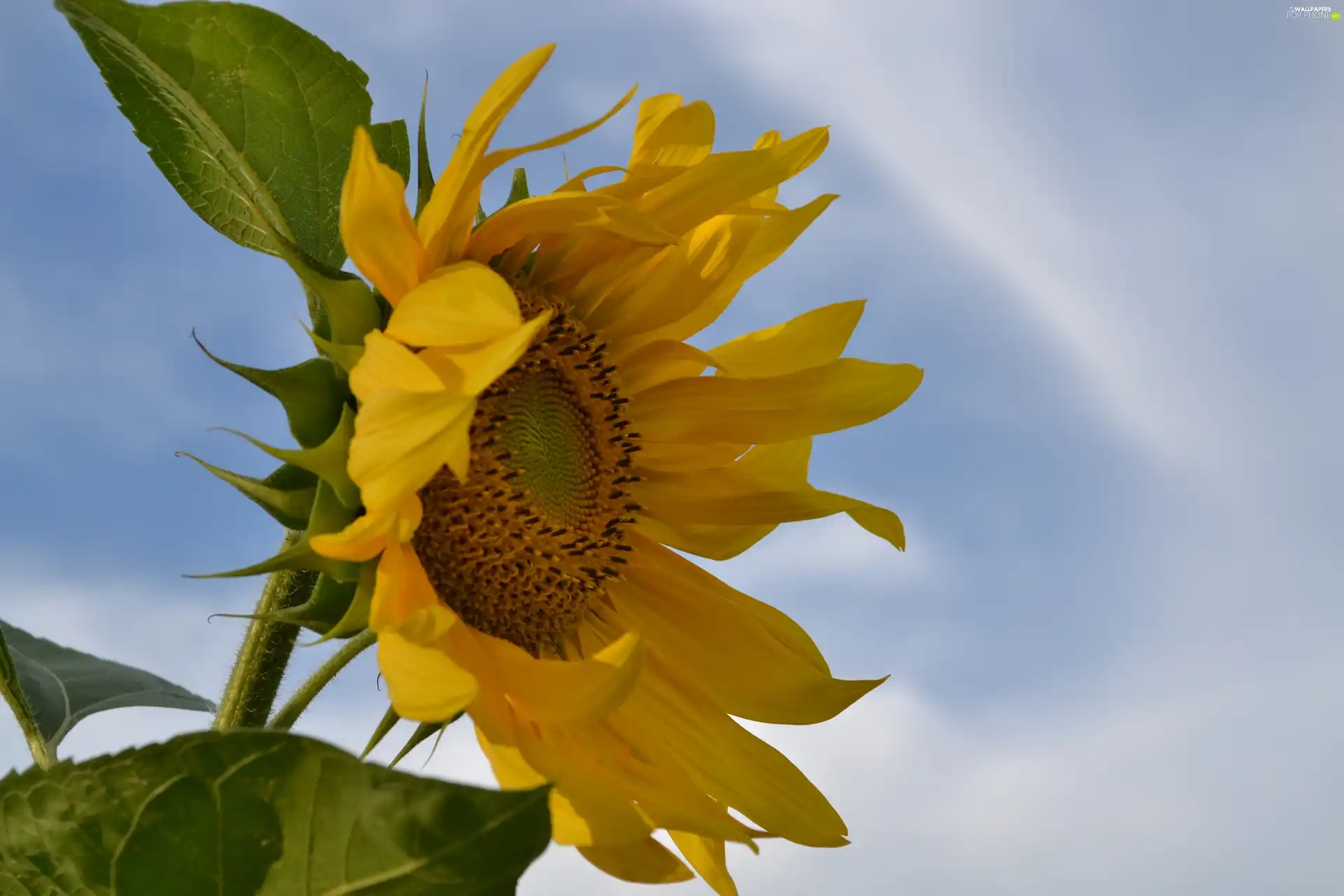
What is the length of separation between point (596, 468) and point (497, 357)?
2.63 ft

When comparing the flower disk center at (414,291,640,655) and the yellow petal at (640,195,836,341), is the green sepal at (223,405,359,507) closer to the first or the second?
the flower disk center at (414,291,640,655)

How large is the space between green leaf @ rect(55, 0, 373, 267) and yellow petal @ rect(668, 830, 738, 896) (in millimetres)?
1097

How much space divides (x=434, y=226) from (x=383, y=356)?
0.89ft

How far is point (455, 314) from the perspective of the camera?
1.76 m

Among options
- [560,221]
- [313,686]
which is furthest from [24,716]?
[560,221]

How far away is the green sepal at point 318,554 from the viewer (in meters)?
1.70

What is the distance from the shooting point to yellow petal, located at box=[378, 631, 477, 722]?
1.54 m

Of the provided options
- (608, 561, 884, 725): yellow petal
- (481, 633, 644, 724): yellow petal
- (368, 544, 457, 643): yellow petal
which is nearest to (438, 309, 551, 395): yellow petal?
(368, 544, 457, 643): yellow petal

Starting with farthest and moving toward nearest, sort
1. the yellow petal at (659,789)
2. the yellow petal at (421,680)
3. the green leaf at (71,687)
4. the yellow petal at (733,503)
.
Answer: the green leaf at (71,687)
the yellow petal at (733,503)
the yellow petal at (659,789)
the yellow petal at (421,680)

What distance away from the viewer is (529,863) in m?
1.38

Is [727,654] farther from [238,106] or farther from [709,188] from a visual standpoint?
[238,106]

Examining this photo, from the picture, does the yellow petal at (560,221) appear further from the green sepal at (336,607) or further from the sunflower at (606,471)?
the green sepal at (336,607)

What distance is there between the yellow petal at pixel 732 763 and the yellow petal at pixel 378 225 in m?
0.80

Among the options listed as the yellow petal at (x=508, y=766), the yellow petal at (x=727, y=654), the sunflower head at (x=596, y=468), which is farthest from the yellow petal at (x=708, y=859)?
the yellow petal at (x=508, y=766)
